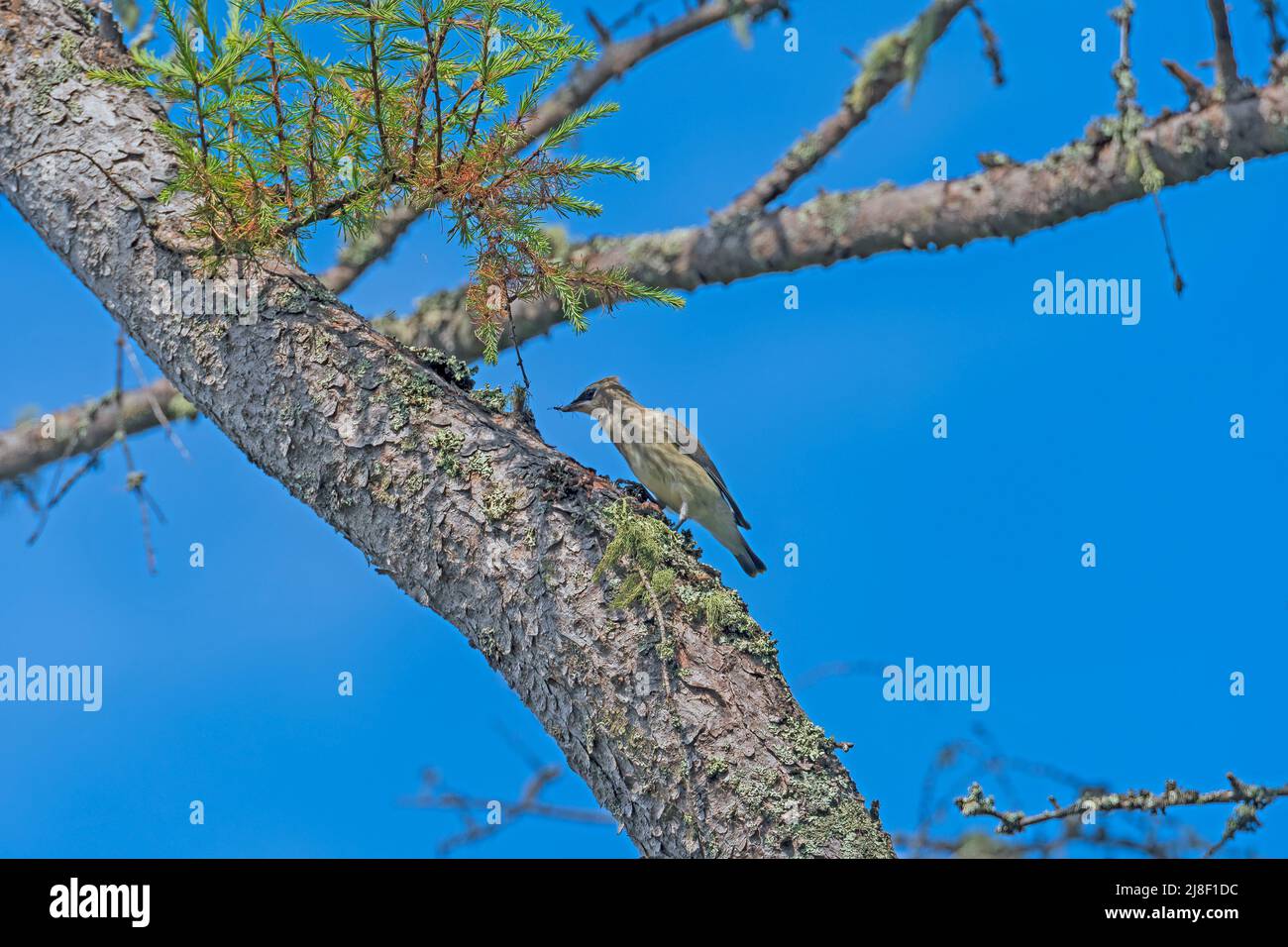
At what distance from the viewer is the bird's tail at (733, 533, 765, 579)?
6.25 m

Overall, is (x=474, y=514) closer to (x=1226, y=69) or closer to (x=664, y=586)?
(x=664, y=586)

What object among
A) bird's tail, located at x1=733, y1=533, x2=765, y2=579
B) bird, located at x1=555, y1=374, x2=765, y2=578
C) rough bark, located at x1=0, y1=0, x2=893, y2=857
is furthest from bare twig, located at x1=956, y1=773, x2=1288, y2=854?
bird's tail, located at x1=733, y1=533, x2=765, y2=579

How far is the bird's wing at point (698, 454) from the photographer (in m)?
5.51

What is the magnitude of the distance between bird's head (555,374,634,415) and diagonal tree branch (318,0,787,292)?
1.30m

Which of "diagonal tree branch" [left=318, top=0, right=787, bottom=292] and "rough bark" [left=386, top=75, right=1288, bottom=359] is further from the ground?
"diagonal tree branch" [left=318, top=0, right=787, bottom=292]

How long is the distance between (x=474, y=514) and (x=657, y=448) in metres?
2.49

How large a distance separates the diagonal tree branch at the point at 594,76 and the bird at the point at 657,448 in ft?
4.50

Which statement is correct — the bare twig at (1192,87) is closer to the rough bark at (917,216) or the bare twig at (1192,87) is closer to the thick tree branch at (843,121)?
the rough bark at (917,216)

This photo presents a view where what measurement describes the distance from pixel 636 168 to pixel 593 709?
146 centimetres

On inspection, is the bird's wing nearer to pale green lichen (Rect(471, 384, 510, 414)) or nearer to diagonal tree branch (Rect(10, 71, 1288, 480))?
diagonal tree branch (Rect(10, 71, 1288, 480))

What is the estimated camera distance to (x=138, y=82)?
266 cm

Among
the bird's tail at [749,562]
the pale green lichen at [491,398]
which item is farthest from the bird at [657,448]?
the pale green lichen at [491,398]
